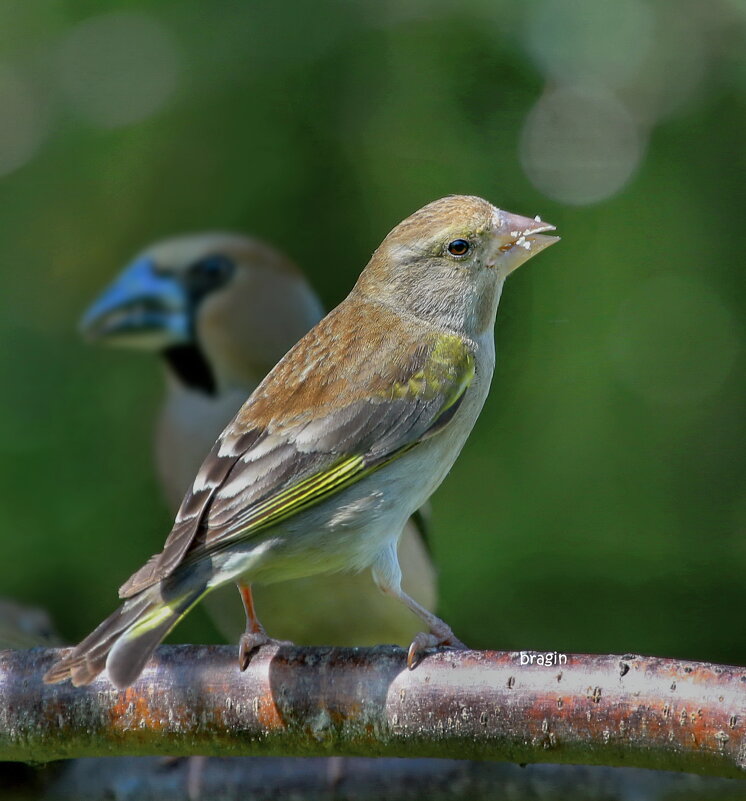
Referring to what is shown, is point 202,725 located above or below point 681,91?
below

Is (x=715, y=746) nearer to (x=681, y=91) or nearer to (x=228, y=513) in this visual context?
(x=228, y=513)

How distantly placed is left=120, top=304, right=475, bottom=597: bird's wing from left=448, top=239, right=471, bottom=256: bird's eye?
0.51 ft

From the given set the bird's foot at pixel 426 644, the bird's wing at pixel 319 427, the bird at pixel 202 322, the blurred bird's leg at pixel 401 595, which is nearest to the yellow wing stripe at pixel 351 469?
the bird's wing at pixel 319 427

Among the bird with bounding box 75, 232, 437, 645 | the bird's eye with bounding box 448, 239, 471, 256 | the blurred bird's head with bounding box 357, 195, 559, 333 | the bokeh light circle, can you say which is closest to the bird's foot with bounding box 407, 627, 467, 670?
the blurred bird's head with bounding box 357, 195, 559, 333

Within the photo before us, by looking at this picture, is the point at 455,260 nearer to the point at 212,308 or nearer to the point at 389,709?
the point at 389,709

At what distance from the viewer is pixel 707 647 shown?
170 inches

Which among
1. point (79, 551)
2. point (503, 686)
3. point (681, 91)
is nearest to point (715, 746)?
point (503, 686)

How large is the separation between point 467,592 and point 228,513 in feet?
7.71

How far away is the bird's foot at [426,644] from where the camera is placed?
1.82 m

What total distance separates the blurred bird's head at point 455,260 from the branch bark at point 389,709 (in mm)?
718

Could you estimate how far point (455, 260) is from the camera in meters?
2.29

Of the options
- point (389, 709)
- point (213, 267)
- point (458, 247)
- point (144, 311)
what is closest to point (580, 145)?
point (213, 267)

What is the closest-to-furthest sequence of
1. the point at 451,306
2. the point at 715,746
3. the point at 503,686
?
the point at 715,746 → the point at 503,686 → the point at 451,306

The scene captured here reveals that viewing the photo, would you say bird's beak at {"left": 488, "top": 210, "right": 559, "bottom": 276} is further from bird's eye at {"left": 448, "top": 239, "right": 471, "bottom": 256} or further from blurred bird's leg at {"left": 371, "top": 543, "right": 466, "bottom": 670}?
blurred bird's leg at {"left": 371, "top": 543, "right": 466, "bottom": 670}
